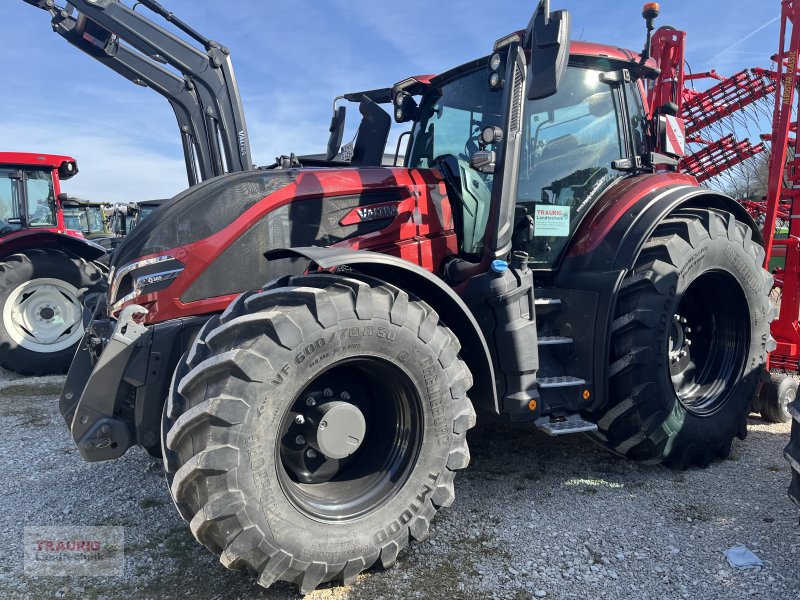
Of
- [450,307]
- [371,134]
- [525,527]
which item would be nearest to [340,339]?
[450,307]

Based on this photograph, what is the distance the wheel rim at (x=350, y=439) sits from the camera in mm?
2502

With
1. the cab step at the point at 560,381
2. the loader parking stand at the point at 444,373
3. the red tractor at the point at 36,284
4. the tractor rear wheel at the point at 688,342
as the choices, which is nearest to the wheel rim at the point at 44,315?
the red tractor at the point at 36,284

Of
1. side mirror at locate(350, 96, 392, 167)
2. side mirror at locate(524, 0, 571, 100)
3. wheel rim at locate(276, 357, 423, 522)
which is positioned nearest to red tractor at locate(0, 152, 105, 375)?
side mirror at locate(350, 96, 392, 167)

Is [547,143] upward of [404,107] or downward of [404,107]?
downward

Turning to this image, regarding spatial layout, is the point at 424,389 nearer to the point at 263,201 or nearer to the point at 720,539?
the point at 263,201

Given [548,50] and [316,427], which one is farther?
[548,50]

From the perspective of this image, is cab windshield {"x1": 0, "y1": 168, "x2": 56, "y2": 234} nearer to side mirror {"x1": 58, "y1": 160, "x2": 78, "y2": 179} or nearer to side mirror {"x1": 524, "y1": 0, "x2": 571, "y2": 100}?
side mirror {"x1": 58, "y1": 160, "x2": 78, "y2": 179}

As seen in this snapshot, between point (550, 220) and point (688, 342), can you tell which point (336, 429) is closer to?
point (550, 220)

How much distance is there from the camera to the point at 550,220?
3535 millimetres

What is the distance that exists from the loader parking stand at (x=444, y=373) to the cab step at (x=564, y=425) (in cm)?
2

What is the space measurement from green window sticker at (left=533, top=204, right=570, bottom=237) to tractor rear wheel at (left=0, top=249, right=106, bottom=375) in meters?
5.25

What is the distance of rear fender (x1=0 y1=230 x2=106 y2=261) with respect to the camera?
6.87 metres

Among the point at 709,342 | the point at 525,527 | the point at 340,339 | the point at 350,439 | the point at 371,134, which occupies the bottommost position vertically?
the point at 525,527

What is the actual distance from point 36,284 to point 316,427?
594 centimetres
